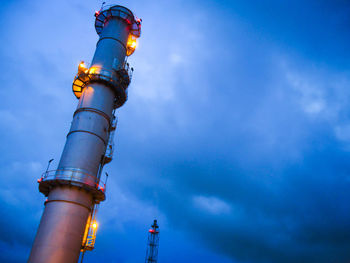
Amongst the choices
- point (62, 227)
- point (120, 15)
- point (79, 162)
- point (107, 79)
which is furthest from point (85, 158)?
point (120, 15)

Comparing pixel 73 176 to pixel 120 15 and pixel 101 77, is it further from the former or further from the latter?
pixel 120 15

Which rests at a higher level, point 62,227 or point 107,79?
point 107,79

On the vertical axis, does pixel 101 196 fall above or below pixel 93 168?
below

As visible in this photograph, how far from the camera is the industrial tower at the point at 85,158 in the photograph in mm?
20078

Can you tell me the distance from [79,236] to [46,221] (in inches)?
112

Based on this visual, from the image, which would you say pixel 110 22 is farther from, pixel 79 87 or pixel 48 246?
pixel 48 246

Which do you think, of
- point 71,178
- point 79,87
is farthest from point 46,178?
point 79,87

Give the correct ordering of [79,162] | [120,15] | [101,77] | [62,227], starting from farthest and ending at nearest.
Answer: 1. [120,15]
2. [101,77]
3. [79,162]
4. [62,227]

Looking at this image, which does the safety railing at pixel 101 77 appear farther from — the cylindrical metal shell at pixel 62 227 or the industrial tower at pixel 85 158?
the cylindrical metal shell at pixel 62 227

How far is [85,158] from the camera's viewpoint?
23156 millimetres

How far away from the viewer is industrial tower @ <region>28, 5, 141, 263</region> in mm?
20078

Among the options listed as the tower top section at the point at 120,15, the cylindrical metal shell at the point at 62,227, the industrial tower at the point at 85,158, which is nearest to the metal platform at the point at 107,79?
the industrial tower at the point at 85,158

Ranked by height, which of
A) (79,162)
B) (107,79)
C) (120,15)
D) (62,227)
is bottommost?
(62,227)

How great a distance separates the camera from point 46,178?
71.9 ft
